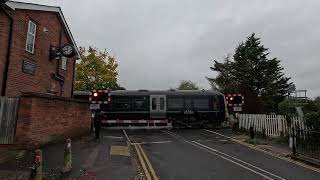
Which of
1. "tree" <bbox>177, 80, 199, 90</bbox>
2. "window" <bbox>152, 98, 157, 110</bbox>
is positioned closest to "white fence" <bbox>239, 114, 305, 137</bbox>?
"window" <bbox>152, 98, 157, 110</bbox>

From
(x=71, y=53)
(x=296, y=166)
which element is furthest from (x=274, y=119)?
(x=71, y=53)

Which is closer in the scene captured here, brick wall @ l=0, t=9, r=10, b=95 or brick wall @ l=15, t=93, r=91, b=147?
brick wall @ l=15, t=93, r=91, b=147

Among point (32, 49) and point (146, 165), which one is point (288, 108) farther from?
point (32, 49)

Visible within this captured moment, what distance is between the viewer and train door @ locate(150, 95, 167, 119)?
3262 cm

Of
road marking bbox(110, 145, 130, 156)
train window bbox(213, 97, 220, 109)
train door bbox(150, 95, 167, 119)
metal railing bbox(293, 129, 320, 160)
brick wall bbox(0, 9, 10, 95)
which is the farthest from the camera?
train window bbox(213, 97, 220, 109)

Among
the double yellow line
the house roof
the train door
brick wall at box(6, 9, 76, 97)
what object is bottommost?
the double yellow line

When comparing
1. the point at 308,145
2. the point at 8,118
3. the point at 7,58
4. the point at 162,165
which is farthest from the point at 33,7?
the point at 308,145

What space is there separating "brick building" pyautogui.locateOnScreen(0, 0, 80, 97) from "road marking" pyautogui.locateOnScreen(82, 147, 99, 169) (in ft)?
18.3

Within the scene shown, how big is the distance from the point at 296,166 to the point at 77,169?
27.2 feet

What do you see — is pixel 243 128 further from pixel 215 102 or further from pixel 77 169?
pixel 77 169

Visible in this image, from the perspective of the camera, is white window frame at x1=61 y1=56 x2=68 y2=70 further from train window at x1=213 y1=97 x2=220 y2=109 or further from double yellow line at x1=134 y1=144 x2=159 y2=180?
train window at x1=213 y1=97 x2=220 y2=109

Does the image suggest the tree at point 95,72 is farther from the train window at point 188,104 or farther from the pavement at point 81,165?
the pavement at point 81,165

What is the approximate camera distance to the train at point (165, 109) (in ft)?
106

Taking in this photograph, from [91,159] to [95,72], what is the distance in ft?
141
